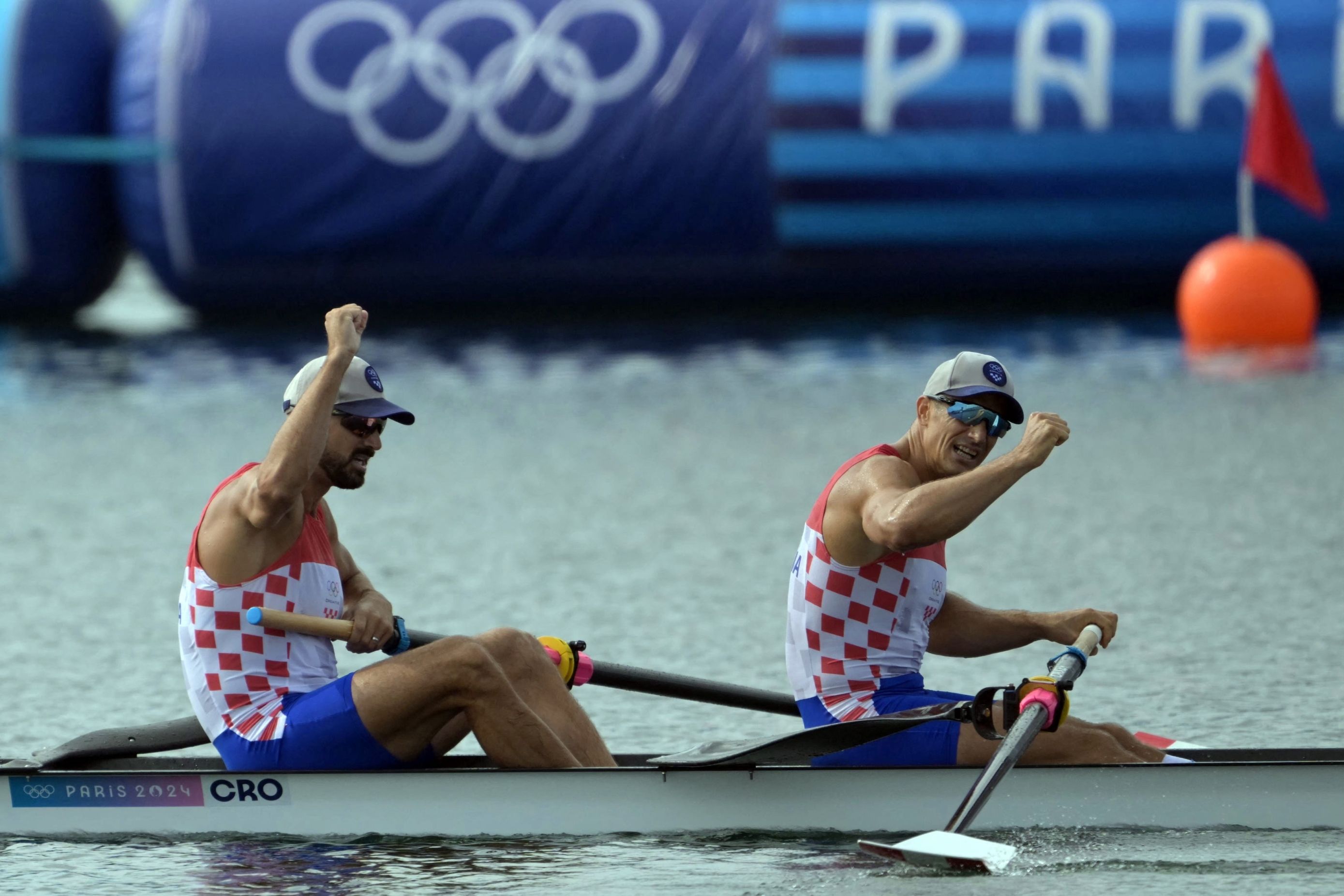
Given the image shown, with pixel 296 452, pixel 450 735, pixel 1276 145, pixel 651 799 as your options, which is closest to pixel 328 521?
pixel 296 452

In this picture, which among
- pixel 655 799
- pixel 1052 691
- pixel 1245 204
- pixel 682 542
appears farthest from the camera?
pixel 1245 204

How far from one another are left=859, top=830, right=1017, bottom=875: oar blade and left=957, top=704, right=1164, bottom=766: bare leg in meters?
0.35

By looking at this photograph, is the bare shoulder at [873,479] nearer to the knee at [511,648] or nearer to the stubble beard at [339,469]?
the knee at [511,648]

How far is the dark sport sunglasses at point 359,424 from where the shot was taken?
275 inches

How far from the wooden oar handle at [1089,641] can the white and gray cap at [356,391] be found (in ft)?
7.15

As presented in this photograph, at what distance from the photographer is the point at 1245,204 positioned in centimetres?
2108

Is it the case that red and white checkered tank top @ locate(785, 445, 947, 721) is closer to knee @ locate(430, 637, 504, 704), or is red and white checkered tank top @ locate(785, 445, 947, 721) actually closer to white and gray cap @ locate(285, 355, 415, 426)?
knee @ locate(430, 637, 504, 704)

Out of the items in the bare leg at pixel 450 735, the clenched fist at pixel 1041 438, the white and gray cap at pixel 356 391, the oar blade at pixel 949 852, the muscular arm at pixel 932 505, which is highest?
the white and gray cap at pixel 356 391

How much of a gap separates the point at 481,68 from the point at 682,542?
11044mm

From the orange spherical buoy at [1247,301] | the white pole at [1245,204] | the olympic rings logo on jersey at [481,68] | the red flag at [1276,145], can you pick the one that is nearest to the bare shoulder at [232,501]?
the orange spherical buoy at [1247,301]

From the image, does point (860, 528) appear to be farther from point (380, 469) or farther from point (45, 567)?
point (380, 469)

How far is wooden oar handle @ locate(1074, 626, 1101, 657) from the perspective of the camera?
7172mm

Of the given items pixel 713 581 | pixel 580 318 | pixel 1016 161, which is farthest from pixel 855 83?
pixel 713 581

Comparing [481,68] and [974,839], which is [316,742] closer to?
[974,839]
